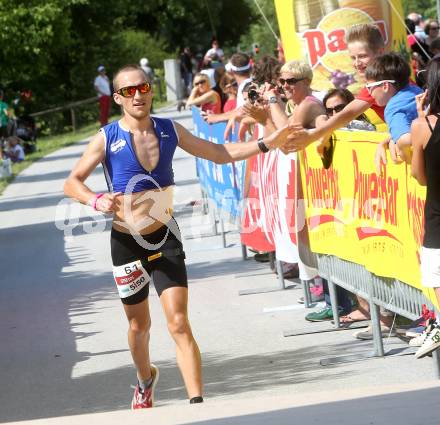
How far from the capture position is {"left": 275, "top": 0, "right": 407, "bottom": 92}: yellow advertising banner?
15.5 m

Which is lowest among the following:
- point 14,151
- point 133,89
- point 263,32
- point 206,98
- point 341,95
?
point 14,151

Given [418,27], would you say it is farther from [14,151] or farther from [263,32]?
[263,32]

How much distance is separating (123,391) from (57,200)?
14.9 metres

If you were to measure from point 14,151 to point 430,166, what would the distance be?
28618 millimetres

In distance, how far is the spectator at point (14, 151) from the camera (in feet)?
113

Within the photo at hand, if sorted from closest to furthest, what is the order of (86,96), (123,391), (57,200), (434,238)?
1. (434,238)
2. (123,391)
3. (57,200)
4. (86,96)

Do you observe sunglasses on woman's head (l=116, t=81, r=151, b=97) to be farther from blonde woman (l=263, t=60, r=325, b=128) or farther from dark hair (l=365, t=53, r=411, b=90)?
blonde woman (l=263, t=60, r=325, b=128)

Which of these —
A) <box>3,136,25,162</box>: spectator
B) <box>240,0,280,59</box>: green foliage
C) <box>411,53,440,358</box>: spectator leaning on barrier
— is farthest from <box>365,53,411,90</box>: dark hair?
<box>240,0,280,59</box>: green foliage

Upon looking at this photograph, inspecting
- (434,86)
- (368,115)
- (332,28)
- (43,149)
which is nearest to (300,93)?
(368,115)

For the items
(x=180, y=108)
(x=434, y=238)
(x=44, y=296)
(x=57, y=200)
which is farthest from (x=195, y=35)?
(x=434, y=238)

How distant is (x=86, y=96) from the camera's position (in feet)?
197

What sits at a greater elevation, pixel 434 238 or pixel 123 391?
pixel 434 238

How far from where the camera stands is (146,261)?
8.16m

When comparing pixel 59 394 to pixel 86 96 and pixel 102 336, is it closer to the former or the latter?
pixel 102 336
